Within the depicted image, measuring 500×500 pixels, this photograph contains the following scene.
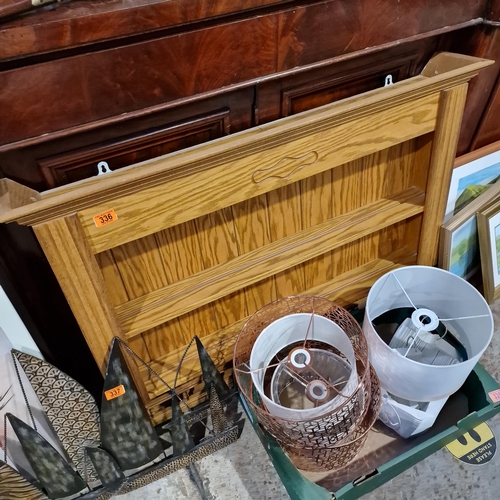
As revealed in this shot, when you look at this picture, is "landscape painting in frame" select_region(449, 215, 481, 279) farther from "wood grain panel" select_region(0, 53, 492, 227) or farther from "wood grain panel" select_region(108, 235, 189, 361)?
"wood grain panel" select_region(108, 235, 189, 361)

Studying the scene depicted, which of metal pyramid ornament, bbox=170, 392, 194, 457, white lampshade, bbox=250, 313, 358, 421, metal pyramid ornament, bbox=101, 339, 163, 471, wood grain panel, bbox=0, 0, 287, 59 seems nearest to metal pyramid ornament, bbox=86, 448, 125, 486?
metal pyramid ornament, bbox=101, 339, 163, 471

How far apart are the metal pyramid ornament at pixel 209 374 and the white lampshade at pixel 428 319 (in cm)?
34

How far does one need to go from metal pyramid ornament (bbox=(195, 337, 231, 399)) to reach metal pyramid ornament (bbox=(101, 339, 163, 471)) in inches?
5.6

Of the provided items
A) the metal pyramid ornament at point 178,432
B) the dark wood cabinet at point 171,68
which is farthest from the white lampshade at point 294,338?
the dark wood cabinet at point 171,68

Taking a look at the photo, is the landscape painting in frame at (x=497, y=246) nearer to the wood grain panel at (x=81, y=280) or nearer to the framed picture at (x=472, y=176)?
the framed picture at (x=472, y=176)

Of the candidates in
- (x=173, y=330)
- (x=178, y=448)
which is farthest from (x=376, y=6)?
(x=178, y=448)

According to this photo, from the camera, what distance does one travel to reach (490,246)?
1.27 metres

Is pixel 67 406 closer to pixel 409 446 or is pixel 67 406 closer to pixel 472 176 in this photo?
pixel 409 446

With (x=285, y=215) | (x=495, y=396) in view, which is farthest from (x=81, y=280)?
(x=495, y=396)

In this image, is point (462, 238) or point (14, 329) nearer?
point (14, 329)

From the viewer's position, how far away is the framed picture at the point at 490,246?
125 centimetres

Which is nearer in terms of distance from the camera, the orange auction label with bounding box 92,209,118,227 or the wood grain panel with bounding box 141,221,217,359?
the orange auction label with bounding box 92,209,118,227

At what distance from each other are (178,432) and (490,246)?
3.13 feet

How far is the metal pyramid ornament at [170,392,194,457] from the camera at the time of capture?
930 millimetres
